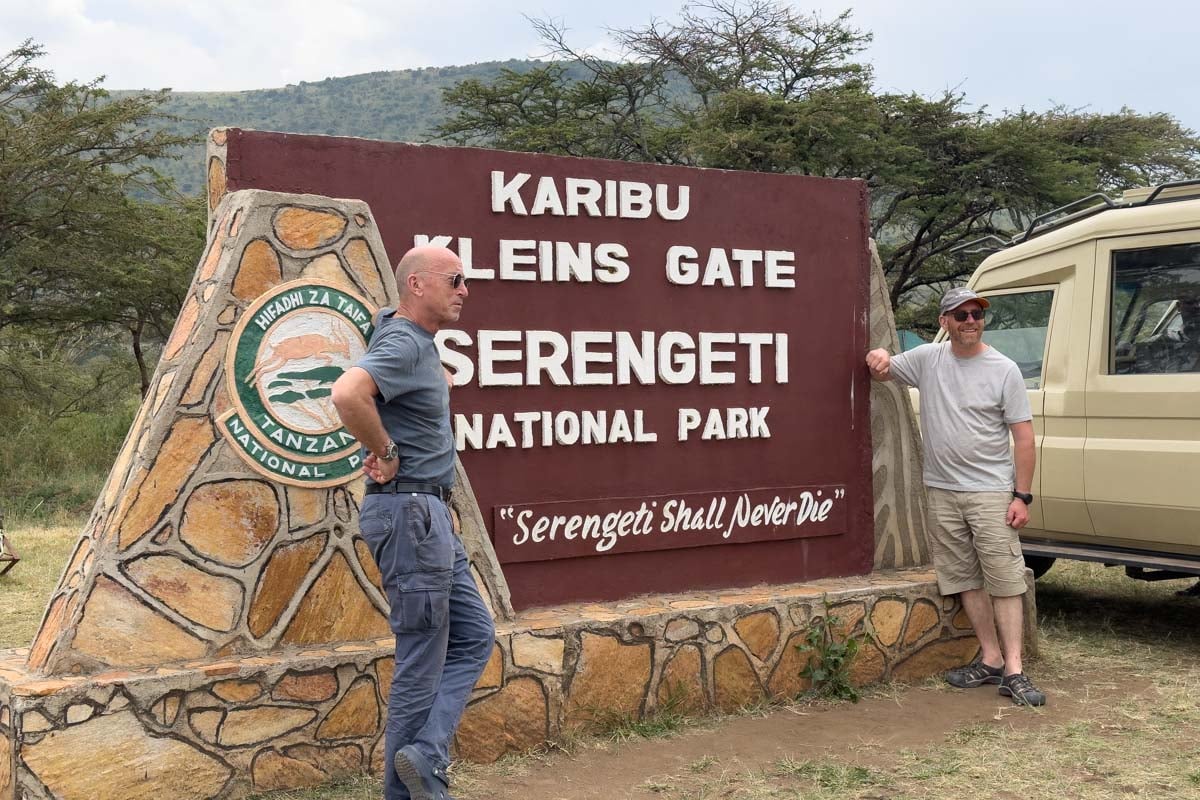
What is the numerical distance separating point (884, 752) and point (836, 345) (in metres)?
2.16

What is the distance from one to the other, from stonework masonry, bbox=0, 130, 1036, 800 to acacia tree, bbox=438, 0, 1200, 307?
16.3 m

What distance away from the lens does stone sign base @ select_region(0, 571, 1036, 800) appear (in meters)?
3.93

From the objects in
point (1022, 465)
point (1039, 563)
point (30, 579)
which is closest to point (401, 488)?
→ point (1022, 465)

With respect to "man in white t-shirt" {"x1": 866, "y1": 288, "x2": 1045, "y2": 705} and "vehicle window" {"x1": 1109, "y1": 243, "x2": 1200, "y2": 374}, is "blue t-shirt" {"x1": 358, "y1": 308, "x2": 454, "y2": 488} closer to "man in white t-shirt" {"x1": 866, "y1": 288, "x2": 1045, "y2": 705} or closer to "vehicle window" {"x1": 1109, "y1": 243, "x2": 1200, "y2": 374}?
"man in white t-shirt" {"x1": 866, "y1": 288, "x2": 1045, "y2": 705}

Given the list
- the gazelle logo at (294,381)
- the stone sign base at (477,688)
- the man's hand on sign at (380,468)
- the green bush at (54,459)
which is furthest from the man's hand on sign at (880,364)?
the green bush at (54,459)

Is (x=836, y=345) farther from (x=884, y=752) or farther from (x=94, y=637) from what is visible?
(x=94, y=637)

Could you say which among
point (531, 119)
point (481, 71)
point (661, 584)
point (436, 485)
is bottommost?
point (661, 584)

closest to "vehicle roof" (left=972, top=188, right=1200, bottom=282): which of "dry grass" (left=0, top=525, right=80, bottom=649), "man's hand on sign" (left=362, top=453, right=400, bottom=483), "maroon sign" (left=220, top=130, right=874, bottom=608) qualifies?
"maroon sign" (left=220, top=130, right=874, bottom=608)

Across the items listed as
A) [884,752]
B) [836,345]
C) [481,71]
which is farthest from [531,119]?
[481,71]

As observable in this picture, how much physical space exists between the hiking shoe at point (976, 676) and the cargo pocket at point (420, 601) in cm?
299

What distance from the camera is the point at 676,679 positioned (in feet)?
16.9

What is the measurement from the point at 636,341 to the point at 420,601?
223 cm

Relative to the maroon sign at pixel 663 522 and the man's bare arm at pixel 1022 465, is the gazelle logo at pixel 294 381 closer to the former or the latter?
the maroon sign at pixel 663 522

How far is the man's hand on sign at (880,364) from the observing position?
19.9ft
